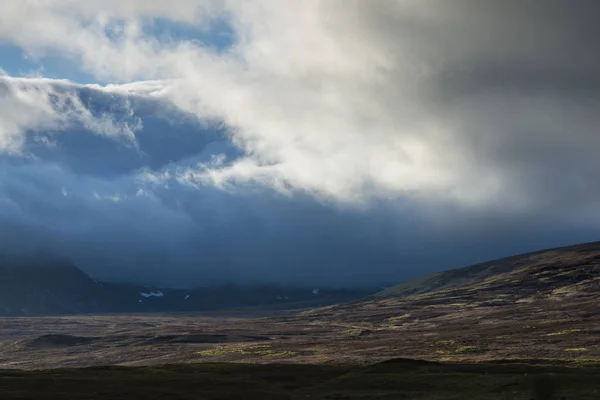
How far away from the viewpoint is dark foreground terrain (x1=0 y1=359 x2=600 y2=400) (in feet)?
276

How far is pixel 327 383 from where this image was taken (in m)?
103

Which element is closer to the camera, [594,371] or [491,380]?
[491,380]

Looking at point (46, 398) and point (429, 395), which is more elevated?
point (46, 398)

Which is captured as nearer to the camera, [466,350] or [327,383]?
[327,383]

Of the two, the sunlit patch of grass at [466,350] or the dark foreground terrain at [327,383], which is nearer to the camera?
the dark foreground terrain at [327,383]

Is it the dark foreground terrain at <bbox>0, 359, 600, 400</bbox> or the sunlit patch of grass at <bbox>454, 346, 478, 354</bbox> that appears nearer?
the dark foreground terrain at <bbox>0, 359, 600, 400</bbox>

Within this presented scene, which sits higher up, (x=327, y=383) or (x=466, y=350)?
(x=327, y=383)

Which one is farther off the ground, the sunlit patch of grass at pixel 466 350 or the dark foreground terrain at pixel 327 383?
the dark foreground terrain at pixel 327 383

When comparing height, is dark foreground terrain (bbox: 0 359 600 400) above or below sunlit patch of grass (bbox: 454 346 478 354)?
above

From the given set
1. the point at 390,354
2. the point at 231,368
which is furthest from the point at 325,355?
the point at 231,368

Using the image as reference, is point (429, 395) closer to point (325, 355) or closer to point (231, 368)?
point (231, 368)

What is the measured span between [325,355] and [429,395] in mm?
100938

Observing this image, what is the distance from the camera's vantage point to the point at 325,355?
606ft

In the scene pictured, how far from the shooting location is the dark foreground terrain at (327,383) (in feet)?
276
